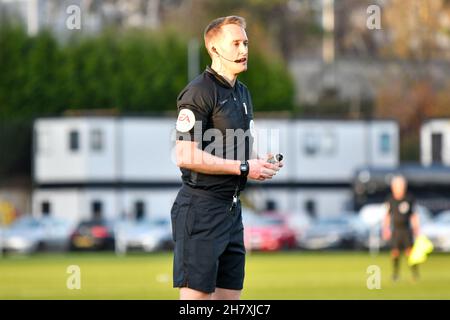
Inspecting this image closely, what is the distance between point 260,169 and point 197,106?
1.94 ft

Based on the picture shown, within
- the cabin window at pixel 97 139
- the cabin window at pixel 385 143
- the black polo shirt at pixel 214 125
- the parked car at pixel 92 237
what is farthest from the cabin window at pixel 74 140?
the black polo shirt at pixel 214 125

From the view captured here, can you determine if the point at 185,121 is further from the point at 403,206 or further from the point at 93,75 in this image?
the point at 93,75

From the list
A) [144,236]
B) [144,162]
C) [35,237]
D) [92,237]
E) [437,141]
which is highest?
[437,141]

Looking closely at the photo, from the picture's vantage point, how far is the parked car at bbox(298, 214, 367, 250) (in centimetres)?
5678

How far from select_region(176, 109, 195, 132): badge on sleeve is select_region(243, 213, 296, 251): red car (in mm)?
45910

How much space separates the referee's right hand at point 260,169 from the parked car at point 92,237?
4928 cm

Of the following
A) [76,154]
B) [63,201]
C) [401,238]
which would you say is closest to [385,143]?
[76,154]

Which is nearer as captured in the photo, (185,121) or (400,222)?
(185,121)

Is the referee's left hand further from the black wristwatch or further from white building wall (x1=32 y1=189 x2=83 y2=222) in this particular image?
white building wall (x1=32 y1=189 x2=83 y2=222)

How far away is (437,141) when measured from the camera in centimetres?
8175

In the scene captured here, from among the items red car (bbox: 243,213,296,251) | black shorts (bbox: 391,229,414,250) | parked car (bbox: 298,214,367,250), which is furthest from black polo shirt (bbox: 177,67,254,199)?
parked car (bbox: 298,214,367,250)

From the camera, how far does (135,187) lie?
8262 centimetres

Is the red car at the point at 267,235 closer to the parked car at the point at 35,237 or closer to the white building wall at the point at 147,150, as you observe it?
the parked car at the point at 35,237

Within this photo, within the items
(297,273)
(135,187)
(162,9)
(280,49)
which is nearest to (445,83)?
(280,49)
